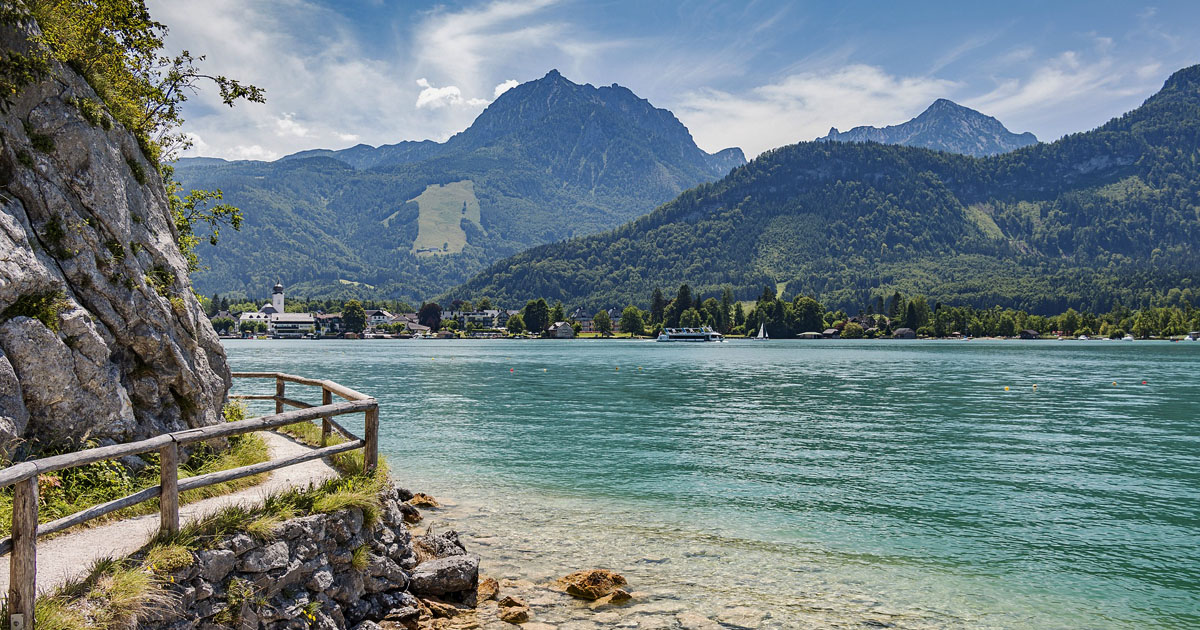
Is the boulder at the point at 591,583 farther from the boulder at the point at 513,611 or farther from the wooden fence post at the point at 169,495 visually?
the wooden fence post at the point at 169,495

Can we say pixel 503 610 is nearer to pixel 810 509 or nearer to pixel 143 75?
pixel 810 509

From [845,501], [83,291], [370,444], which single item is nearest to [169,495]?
[370,444]

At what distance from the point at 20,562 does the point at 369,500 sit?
5089 mm

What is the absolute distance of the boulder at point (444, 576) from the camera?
42.4 ft

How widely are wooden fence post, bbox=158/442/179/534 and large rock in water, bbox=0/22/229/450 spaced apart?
8.58ft

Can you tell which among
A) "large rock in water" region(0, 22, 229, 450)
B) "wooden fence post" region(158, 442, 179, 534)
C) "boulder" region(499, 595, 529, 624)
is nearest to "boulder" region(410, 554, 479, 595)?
"boulder" region(499, 595, 529, 624)

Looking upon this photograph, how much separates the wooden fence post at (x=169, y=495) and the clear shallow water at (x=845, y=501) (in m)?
7.71

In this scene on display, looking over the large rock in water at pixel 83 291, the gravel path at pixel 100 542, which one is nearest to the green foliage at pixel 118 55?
the large rock in water at pixel 83 291

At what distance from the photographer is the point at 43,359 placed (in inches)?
412

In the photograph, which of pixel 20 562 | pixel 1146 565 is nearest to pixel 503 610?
pixel 20 562

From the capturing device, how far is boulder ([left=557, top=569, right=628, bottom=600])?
45.4 feet

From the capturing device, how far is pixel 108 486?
11.4 metres

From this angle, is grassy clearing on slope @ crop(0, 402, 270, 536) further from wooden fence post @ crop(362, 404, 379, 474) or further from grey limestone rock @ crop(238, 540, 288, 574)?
grey limestone rock @ crop(238, 540, 288, 574)

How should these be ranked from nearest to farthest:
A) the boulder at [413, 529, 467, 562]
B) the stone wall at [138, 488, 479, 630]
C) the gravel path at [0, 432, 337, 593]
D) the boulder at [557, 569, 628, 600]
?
the gravel path at [0, 432, 337, 593], the stone wall at [138, 488, 479, 630], the boulder at [557, 569, 628, 600], the boulder at [413, 529, 467, 562]
